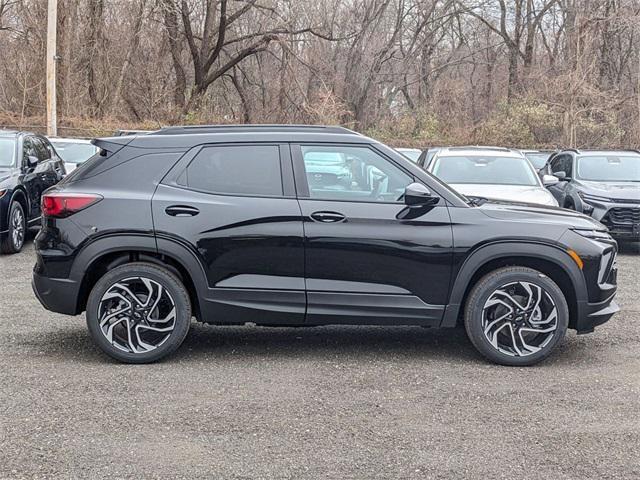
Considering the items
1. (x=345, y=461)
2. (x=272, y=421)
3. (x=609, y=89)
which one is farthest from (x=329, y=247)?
(x=609, y=89)

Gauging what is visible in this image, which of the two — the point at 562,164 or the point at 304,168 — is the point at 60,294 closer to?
the point at 304,168

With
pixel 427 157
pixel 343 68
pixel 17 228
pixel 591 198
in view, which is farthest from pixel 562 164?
pixel 343 68

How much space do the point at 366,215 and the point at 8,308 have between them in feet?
12.7

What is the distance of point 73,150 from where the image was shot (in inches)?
673

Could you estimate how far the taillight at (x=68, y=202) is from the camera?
5.72m

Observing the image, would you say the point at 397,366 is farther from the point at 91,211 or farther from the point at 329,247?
the point at 91,211

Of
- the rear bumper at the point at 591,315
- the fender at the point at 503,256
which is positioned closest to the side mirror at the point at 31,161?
the fender at the point at 503,256

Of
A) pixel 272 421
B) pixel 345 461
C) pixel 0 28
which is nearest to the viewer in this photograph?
pixel 345 461

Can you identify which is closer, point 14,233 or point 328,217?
point 328,217

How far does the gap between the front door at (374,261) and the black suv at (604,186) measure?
709 centimetres

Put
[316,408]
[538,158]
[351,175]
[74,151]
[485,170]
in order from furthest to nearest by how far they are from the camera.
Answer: [538,158] < [74,151] < [485,170] < [351,175] < [316,408]

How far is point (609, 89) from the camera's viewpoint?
3231 centimetres

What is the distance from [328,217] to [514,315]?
5.13ft

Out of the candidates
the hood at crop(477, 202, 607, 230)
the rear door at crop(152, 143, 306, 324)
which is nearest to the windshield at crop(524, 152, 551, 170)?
the hood at crop(477, 202, 607, 230)
